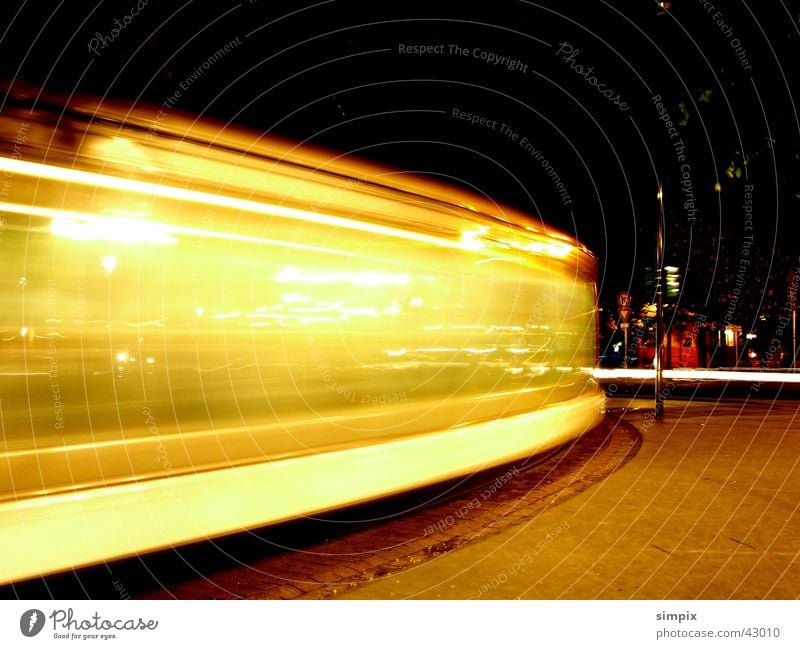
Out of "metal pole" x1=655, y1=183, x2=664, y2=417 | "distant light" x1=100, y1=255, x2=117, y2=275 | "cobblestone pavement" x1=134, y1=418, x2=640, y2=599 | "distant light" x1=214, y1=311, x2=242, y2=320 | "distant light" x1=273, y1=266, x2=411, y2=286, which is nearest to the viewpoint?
"distant light" x1=100, y1=255, x2=117, y2=275

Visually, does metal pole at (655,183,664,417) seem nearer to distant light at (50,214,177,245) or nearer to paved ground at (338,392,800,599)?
paved ground at (338,392,800,599)

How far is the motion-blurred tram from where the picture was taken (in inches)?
156

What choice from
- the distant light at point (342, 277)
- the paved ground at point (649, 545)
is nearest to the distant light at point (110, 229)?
the distant light at point (342, 277)

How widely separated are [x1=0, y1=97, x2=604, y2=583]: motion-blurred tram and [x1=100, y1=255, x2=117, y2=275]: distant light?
16 millimetres

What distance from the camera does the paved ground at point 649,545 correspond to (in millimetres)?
4832

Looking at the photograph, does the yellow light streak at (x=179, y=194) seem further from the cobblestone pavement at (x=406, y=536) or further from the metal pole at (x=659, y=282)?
the metal pole at (x=659, y=282)

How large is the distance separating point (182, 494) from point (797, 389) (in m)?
25.9

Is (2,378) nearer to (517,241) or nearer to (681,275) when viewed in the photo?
(517,241)

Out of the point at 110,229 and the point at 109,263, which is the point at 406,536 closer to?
the point at 109,263

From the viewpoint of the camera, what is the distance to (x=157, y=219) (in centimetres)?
448

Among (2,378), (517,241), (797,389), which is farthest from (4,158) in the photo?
(797,389)
